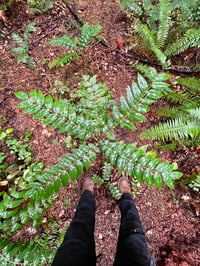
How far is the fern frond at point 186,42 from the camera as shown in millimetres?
2828

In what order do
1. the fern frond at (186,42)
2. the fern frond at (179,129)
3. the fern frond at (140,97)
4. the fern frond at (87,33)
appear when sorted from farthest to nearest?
the fern frond at (186,42)
the fern frond at (87,33)
the fern frond at (179,129)
the fern frond at (140,97)

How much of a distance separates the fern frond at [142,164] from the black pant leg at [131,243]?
1.23ft

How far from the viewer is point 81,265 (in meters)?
1.46

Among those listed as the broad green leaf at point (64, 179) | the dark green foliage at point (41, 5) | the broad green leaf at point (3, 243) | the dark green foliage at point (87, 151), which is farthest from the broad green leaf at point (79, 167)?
the dark green foliage at point (41, 5)

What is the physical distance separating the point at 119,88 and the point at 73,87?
65 centimetres

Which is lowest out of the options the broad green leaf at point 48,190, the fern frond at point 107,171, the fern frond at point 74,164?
the fern frond at point 107,171

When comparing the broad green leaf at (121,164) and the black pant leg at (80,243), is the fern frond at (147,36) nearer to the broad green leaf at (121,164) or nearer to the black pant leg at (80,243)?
the broad green leaf at (121,164)

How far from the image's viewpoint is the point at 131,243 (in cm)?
165

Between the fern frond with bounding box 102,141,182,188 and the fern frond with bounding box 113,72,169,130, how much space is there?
0.25 m

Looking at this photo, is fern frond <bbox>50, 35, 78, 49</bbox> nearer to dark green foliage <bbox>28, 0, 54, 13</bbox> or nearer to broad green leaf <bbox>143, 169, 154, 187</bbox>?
dark green foliage <bbox>28, 0, 54, 13</bbox>

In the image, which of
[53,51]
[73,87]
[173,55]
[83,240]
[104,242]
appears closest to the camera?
[83,240]

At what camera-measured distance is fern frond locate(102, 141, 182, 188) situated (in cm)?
173

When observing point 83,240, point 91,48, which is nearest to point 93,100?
point 83,240

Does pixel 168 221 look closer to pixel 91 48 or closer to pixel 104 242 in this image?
pixel 104 242
